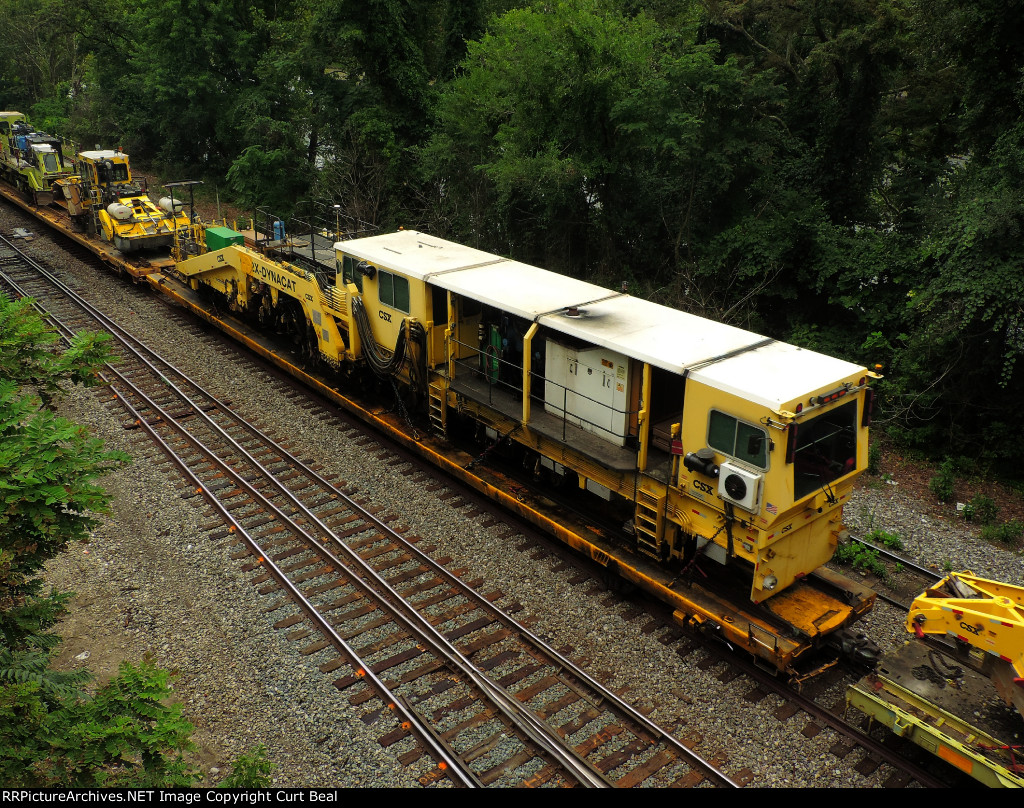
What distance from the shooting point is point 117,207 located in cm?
2389

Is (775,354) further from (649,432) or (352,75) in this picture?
(352,75)

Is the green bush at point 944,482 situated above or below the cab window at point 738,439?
below

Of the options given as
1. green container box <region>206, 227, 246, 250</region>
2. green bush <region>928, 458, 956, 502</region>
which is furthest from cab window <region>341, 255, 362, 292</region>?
green bush <region>928, 458, 956, 502</region>

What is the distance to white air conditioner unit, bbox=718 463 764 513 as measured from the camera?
9008 millimetres

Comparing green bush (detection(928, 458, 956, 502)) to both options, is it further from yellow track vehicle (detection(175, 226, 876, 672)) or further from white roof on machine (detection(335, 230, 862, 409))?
white roof on machine (detection(335, 230, 862, 409))

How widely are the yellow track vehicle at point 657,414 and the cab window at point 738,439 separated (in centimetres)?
2

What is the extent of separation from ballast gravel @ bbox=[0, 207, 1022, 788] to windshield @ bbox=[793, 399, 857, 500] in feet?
8.03

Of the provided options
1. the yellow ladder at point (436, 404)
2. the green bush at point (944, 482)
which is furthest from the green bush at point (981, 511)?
the yellow ladder at point (436, 404)

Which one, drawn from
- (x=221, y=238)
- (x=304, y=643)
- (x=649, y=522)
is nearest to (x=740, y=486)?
(x=649, y=522)

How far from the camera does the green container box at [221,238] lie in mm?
19297

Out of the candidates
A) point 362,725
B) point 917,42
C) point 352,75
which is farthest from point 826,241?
point 352,75

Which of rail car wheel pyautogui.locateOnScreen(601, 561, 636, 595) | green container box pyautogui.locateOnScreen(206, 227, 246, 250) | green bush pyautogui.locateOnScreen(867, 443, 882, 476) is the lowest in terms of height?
green bush pyautogui.locateOnScreen(867, 443, 882, 476)

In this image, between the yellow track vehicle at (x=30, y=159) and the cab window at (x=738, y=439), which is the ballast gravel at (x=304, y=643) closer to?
the cab window at (x=738, y=439)

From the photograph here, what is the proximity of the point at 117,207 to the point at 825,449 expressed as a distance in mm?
21819
